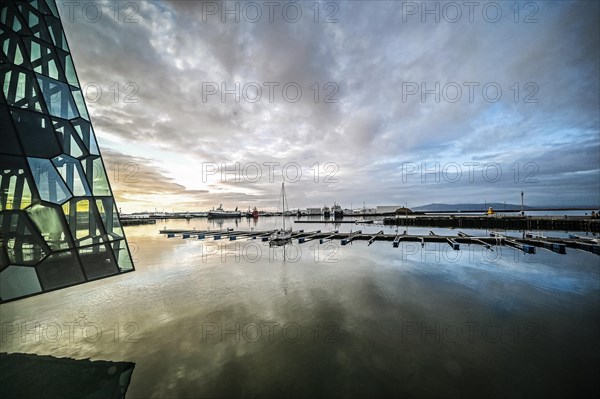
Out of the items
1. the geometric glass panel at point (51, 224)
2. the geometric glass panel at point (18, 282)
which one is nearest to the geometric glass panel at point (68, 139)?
the geometric glass panel at point (51, 224)

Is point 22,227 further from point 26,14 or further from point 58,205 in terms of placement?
point 26,14

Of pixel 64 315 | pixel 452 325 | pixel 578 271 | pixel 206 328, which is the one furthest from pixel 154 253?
pixel 578 271

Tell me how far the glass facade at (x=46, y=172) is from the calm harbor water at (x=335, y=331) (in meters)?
3.35

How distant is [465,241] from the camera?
3684cm

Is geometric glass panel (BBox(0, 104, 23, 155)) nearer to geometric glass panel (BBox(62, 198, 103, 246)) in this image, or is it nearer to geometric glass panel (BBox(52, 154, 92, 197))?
geometric glass panel (BBox(52, 154, 92, 197))

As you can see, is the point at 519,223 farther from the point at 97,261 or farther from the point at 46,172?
the point at 46,172

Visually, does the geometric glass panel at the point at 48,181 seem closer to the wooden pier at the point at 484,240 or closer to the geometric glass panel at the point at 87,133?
the geometric glass panel at the point at 87,133

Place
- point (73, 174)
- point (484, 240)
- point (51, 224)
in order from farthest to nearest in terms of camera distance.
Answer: point (484, 240) → point (73, 174) → point (51, 224)

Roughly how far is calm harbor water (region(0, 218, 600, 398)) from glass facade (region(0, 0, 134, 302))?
3.35m

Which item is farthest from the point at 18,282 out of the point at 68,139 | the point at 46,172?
the point at 68,139

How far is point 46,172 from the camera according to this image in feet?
35.9

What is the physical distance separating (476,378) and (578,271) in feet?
73.8

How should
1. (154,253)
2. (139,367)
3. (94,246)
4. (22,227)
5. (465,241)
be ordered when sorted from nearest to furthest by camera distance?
1. (139,367)
2. (22,227)
3. (94,246)
4. (154,253)
5. (465,241)

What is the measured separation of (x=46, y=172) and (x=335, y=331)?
52.8 ft
